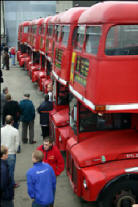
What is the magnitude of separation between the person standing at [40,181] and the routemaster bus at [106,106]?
1.08 metres

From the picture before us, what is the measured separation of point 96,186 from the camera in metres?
6.00

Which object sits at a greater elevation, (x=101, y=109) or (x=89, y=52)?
(x=89, y=52)

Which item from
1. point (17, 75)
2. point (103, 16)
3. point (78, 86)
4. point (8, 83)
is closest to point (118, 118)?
point (78, 86)

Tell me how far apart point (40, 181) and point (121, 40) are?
279 centimetres

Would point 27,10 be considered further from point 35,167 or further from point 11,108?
point 35,167

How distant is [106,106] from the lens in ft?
18.3

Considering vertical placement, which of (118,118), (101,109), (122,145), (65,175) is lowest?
(65,175)

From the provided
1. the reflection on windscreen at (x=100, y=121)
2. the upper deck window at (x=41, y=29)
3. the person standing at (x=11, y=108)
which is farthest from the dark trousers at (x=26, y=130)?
the upper deck window at (x=41, y=29)

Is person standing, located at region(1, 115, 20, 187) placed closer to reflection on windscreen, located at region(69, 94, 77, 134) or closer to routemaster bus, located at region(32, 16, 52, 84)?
reflection on windscreen, located at region(69, 94, 77, 134)

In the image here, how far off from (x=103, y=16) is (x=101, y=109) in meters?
1.59

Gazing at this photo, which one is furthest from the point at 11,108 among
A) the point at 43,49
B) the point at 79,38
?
the point at 43,49

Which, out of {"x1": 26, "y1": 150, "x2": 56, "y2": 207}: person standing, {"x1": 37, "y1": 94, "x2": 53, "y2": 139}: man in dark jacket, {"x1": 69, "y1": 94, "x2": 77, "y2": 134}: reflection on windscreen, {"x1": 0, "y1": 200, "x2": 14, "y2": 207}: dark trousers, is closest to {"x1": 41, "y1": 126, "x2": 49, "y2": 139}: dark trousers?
{"x1": 37, "y1": 94, "x2": 53, "y2": 139}: man in dark jacket

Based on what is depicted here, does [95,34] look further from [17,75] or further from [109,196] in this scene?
[17,75]

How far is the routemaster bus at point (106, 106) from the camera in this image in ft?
18.3
